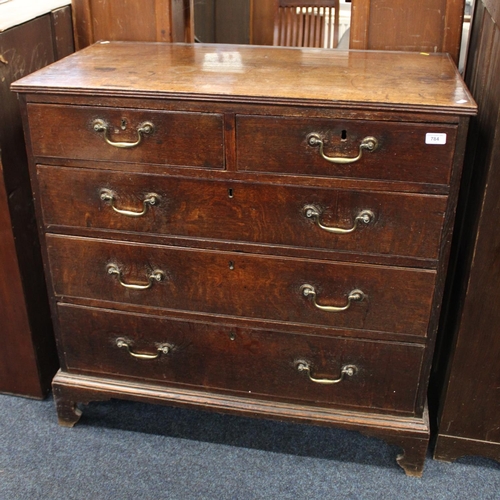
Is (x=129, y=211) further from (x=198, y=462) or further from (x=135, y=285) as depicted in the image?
(x=198, y=462)

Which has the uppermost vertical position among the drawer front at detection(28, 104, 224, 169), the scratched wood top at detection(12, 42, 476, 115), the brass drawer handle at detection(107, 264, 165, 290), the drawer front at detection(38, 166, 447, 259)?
the scratched wood top at detection(12, 42, 476, 115)

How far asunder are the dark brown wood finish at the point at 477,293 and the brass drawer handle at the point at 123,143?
759mm

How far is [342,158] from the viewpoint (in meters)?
1.40

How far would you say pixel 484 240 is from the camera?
150 cm

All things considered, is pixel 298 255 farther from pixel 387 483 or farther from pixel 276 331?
pixel 387 483

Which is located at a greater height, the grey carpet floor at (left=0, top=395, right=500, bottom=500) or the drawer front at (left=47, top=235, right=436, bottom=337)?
the drawer front at (left=47, top=235, right=436, bottom=337)

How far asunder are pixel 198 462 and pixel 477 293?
0.87 m

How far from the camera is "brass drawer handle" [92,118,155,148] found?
145 centimetres

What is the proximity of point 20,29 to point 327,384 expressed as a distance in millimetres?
1211

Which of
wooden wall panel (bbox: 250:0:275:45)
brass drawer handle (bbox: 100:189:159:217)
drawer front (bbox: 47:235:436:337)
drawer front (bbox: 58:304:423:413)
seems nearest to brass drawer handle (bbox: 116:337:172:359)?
drawer front (bbox: 58:304:423:413)

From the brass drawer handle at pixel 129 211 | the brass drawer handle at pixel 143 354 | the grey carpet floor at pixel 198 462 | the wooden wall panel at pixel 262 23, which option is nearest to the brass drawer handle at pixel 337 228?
the brass drawer handle at pixel 129 211

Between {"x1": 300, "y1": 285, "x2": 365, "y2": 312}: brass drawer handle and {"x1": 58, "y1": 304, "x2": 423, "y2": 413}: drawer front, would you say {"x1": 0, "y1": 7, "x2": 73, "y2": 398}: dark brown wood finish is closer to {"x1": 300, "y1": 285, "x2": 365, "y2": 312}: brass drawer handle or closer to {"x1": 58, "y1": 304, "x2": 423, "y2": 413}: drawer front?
{"x1": 58, "y1": 304, "x2": 423, "y2": 413}: drawer front

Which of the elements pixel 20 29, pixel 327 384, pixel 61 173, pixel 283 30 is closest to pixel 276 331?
pixel 327 384

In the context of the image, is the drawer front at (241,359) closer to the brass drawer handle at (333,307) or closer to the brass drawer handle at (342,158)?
the brass drawer handle at (333,307)
